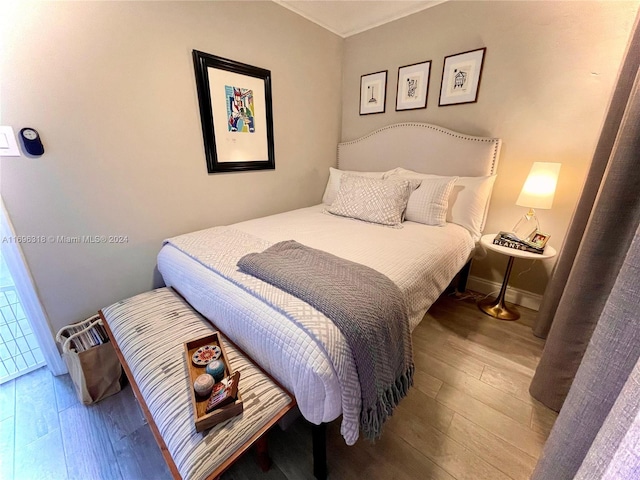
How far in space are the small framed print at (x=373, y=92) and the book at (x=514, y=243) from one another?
5.37 feet

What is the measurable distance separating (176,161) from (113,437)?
1.59 meters

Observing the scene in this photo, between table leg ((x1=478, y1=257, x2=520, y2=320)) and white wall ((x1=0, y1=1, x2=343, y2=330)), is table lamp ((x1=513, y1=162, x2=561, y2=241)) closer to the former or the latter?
table leg ((x1=478, y1=257, x2=520, y2=320))

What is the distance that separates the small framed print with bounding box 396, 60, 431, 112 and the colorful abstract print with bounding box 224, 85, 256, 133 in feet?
4.57

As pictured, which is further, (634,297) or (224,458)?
(224,458)

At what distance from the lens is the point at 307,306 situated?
0.95 metres

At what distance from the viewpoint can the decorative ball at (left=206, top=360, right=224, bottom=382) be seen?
0.93 meters

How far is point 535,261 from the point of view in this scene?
2100 millimetres

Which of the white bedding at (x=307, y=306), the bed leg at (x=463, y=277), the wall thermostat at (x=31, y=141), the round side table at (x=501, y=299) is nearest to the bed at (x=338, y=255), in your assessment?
the white bedding at (x=307, y=306)

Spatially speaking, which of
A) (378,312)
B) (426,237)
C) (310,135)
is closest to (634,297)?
(378,312)

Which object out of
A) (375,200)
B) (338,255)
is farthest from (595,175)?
(338,255)

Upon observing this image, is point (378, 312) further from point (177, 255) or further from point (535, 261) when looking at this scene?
Answer: point (535, 261)

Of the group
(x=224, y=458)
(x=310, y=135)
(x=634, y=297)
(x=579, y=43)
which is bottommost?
(x=224, y=458)

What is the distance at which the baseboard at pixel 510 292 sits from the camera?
2154mm

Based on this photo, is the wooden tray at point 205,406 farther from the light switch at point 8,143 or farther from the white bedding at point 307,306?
the light switch at point 8,143
